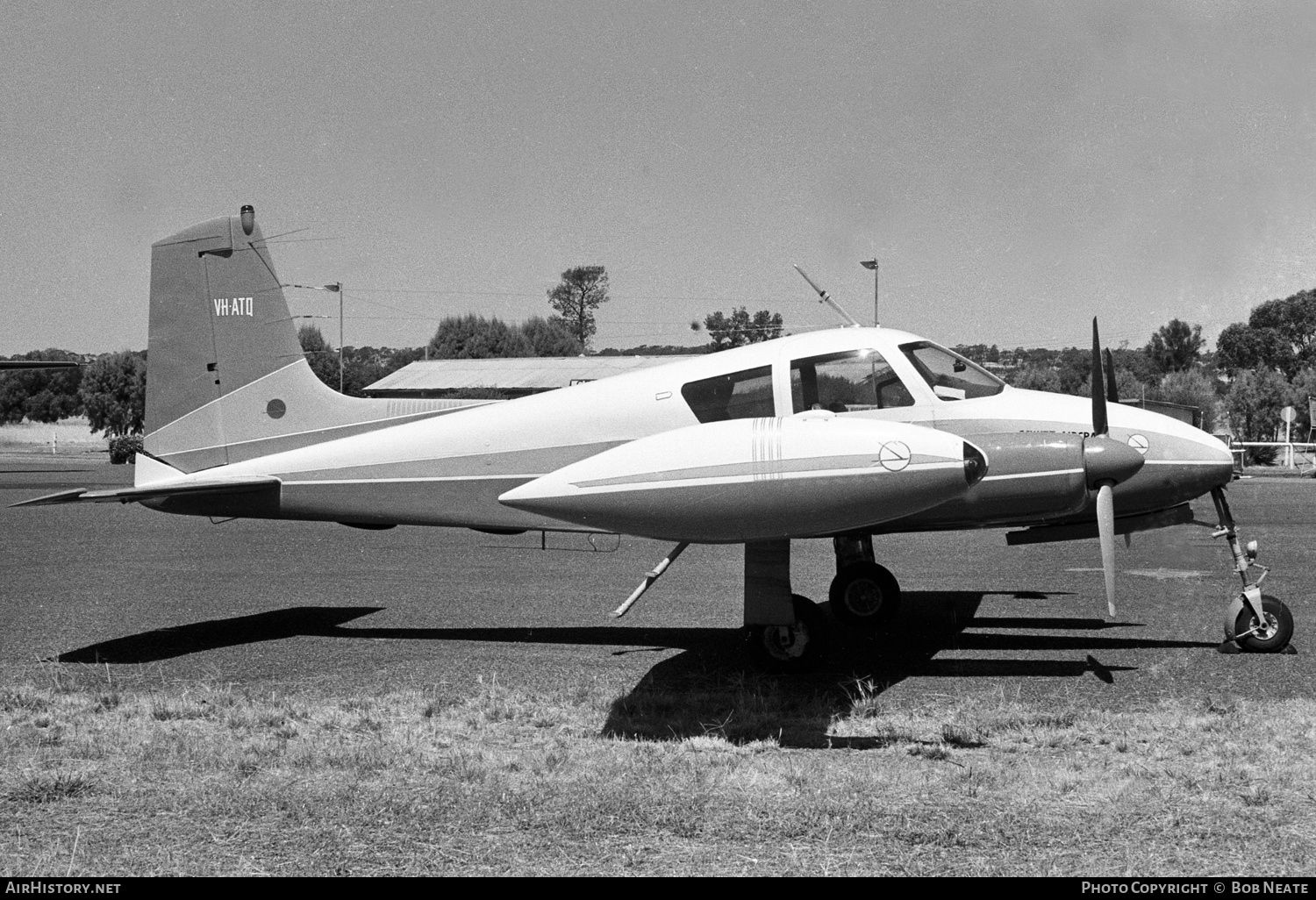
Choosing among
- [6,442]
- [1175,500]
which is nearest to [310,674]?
[1175,500]

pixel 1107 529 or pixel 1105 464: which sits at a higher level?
pixel 1105 464

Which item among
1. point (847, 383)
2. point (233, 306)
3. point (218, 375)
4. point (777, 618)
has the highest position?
point (233, 306)

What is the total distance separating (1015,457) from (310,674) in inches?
234

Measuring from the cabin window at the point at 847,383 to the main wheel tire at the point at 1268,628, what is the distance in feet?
10.8

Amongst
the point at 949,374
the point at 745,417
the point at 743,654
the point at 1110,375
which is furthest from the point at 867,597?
the point at 1110,375

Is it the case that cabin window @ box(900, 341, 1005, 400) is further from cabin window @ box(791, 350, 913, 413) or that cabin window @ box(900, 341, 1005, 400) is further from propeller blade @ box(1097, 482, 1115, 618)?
propeller blade @ box(1097, 482, 1115, 618)

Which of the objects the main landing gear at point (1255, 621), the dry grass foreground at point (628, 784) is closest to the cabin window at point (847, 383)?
the dry grass foreground at point (628, 784)

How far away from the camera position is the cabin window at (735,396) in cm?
1005

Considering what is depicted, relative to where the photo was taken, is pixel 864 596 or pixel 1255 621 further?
pixel 864 596

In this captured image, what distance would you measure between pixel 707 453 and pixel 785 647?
2332 mm

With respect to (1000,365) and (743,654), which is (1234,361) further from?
(743,654)

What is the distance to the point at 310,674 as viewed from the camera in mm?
9688

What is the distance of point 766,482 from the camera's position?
7.66 metres
